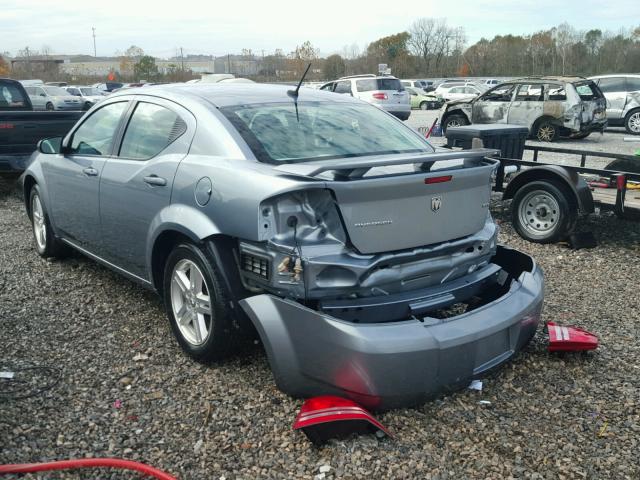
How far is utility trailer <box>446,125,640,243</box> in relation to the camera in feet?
20.1

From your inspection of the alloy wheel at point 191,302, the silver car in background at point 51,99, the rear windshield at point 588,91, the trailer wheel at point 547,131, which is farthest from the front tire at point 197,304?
the silver car in background at point 51,99

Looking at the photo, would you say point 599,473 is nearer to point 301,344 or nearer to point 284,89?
point 301,344

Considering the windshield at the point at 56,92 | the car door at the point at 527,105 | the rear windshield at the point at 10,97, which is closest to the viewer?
the rear windshield at the point at 10,97

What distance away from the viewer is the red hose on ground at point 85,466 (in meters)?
2.69

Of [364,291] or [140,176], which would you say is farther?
[140,176]

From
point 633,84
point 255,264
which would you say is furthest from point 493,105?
point 255,264

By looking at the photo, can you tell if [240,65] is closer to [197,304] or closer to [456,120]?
[456,120]

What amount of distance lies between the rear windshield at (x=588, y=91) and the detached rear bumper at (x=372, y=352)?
15000 millimetres

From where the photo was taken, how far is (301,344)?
298 centimetres

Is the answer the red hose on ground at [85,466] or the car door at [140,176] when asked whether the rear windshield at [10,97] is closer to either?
the car door at [140,176]

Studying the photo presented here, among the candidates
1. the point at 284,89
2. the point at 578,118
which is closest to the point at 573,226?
the point at 284,89

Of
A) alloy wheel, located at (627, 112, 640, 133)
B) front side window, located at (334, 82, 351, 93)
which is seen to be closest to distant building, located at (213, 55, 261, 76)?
front side window, located at (334, 82, 351, 93)

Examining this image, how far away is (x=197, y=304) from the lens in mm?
3631

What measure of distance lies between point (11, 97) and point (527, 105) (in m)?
12.2
